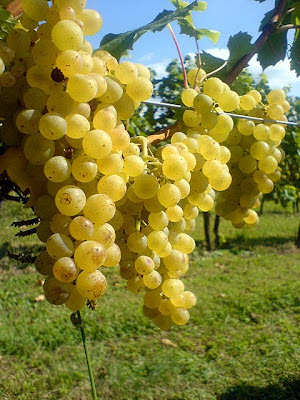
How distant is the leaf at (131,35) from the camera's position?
0.77 metres

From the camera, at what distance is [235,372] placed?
3.47 meters

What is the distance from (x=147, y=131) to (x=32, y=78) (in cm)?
430

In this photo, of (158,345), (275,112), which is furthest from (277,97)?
(158,345)

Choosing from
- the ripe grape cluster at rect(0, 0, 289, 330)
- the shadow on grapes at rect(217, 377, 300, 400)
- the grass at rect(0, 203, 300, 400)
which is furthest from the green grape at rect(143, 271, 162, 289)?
the shadow on grapes at rect(217, 377, 300, 400)

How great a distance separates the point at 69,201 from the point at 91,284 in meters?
0.10

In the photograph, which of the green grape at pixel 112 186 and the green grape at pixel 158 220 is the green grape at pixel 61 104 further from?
the green grape at pixel 158 220

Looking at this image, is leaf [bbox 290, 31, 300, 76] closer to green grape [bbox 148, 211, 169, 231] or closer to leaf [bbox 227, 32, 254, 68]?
leaf [bbox 227, 32, 254, 68]

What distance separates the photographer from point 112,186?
580 millimetres

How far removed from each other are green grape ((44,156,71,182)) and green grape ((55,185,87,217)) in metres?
0.02

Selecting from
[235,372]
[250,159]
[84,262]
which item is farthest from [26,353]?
[84,262]

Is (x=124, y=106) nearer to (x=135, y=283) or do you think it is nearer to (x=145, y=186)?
(x=145, y=186)

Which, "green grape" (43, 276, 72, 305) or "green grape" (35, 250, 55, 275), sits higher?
"green grape" (35, 250, 55, 275)

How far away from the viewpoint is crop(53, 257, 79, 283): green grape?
0.54 meters

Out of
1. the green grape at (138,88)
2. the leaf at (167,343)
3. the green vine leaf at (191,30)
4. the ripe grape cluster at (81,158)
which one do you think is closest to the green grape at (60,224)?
the ripe grape cluster at (81,158)
